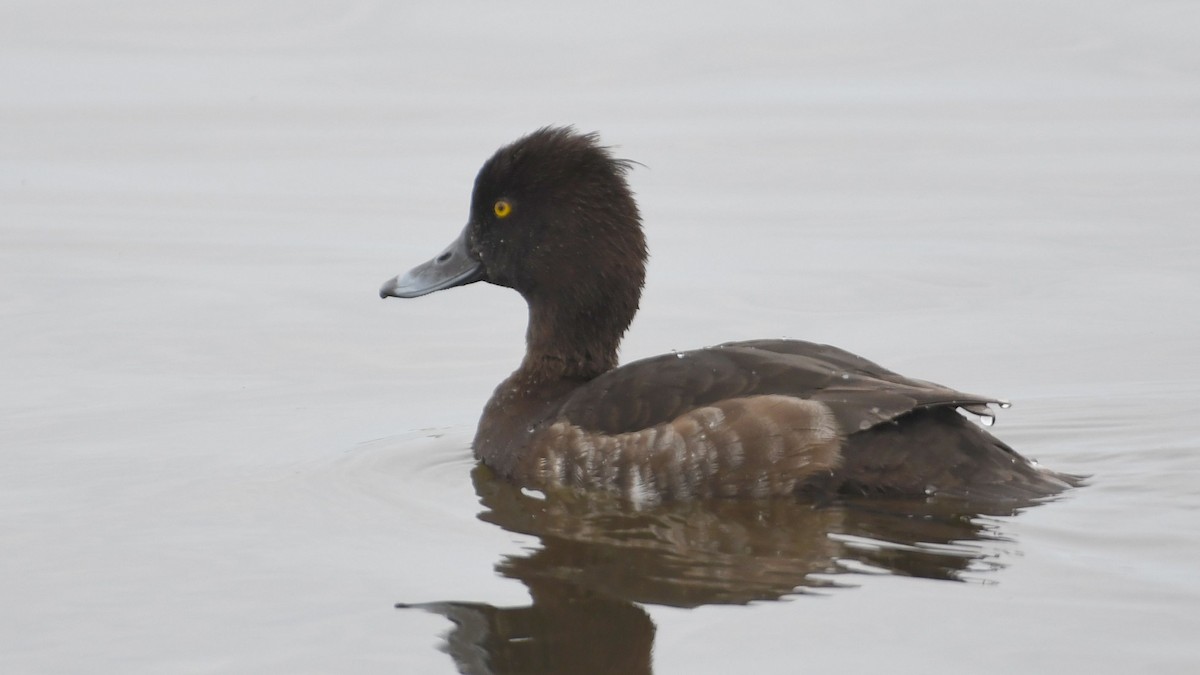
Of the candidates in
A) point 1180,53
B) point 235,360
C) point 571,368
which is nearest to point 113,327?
point 235,360

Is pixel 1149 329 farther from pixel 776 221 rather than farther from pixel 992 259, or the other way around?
pixel 776 221

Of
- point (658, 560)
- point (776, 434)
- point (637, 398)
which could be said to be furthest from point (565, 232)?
point (658, 560)

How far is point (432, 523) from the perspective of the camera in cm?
693

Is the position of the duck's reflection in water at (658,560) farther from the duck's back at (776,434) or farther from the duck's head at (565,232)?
the duck's head at (565,232)

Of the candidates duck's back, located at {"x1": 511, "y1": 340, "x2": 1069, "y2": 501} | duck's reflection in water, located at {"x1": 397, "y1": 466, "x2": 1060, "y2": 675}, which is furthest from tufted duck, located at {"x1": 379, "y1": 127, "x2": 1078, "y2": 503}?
duck's reflection in water, located at {"x1": 397, "y1": 466, "x2": 1060, "y2": 675}

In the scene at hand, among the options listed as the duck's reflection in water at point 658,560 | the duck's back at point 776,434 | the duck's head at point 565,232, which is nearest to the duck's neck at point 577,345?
the duck's head at point 565,232

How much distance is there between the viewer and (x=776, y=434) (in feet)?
22.9

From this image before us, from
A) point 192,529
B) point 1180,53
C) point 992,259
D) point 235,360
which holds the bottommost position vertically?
point 192,529

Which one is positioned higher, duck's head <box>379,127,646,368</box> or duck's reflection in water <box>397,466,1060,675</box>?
duck's head <box>379,127,646,368</box>

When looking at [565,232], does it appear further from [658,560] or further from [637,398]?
[658,560]

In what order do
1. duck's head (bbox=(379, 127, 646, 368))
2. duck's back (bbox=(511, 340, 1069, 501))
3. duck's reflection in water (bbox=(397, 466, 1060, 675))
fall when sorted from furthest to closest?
duck's head (bbox=(379, 127, 646, 368)), duck's back (bbox=(511, 340, 1069, 501)), duck's reflection in water (bbox=(397, 466, 1060, 675))

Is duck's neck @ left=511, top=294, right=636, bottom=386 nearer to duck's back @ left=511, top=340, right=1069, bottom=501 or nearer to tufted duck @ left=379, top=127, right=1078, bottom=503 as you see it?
tufted duck @ left=379, top=127, right=1078, bottom=503

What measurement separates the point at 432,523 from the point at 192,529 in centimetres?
84

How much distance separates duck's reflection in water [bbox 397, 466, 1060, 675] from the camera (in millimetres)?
5562
